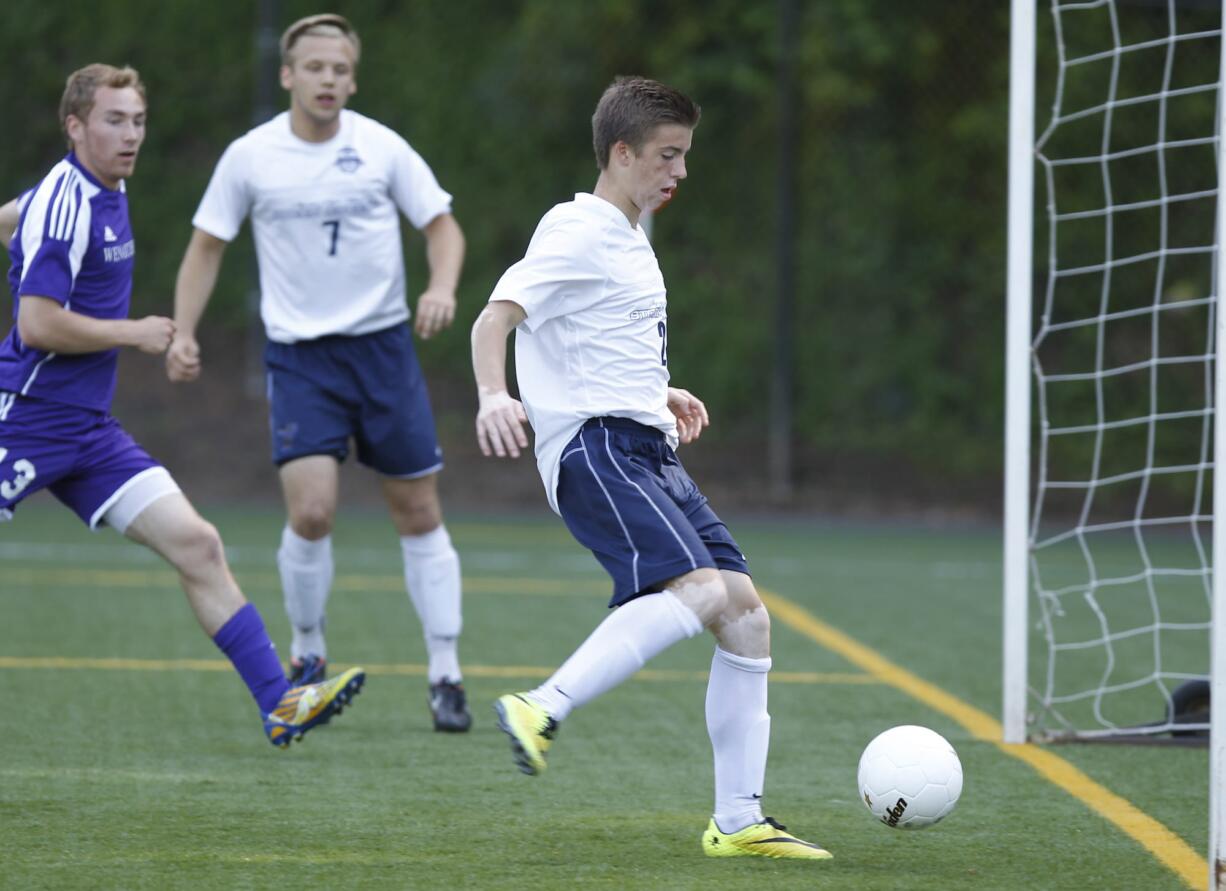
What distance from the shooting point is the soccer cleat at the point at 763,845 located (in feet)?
12.6

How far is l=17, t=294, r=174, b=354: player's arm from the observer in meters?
4.48

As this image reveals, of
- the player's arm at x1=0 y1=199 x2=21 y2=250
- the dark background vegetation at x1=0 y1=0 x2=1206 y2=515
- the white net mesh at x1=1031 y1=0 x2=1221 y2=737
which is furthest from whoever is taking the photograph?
the dark background vegetation at x1=0 y1=0 x2=1206 y2=515

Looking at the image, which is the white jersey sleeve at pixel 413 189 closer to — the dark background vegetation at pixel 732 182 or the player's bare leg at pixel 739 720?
the player's bare leg at pixel 739 720

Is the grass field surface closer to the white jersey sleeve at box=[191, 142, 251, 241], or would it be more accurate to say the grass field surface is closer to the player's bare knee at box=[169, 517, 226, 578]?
the player's bare knee at box=[169, 517, 226, 578]

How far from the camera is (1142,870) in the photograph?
3758 mm

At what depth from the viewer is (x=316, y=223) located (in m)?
5.57

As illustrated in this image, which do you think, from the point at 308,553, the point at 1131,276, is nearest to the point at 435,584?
the point at 308,553

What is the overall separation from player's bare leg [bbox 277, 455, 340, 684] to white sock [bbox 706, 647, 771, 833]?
1.92m

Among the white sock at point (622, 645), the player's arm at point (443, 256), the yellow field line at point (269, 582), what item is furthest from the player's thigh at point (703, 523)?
the yellow field line at point (269, 582)

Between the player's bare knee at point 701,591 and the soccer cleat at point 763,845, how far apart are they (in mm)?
491

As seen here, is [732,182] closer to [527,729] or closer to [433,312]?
[433,312]

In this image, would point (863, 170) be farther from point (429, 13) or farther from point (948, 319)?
point (429, 13)

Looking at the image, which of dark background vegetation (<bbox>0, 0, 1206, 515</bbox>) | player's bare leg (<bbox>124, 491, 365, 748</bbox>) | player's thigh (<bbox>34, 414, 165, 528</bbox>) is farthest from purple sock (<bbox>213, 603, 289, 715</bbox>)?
dark background vegetation (<bbox>0, 0, 1206, 515</bbox>)

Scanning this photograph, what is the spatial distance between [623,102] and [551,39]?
32.5 feet
